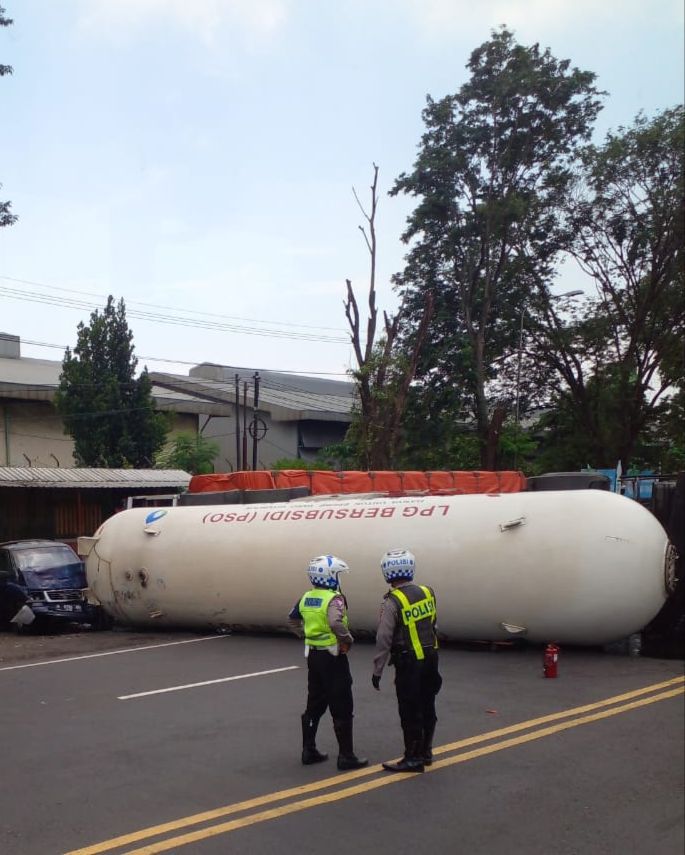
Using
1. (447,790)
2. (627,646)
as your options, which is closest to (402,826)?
(447,790)

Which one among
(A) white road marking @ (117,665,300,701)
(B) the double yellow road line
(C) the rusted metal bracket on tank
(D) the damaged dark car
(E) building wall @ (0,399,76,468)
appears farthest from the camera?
(E) building wall @ (0,399,76,468)

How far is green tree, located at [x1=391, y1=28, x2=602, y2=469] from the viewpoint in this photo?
31094 mm

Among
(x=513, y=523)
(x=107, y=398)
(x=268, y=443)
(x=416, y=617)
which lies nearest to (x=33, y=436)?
(x=107, y=398)

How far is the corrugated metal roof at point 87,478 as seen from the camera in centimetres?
2400

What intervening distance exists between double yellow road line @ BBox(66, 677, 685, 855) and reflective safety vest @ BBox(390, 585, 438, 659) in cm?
102

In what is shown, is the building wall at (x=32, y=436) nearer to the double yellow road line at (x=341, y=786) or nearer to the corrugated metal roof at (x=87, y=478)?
the corrugated metal roof at (x=87, y=478)

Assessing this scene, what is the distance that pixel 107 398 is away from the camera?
2909 centimetres

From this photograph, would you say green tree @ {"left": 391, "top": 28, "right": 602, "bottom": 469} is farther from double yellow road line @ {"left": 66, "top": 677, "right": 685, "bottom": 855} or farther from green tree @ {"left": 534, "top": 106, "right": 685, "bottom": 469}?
double yellow road line @ {"left": 66, "top": 677, "right": 685, "bottom": 855}

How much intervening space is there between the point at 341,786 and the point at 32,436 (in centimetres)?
2735

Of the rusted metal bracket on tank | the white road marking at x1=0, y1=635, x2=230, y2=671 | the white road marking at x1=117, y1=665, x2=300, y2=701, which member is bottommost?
the white road marking at x1=0, y1=635, x2=230, y2=671

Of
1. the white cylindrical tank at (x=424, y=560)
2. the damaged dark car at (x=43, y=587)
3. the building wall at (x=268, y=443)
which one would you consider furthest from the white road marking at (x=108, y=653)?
the building wall at (x=268, y=443)

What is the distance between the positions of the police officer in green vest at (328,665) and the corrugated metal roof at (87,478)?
17473 millimetres

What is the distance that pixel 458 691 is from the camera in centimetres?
1091

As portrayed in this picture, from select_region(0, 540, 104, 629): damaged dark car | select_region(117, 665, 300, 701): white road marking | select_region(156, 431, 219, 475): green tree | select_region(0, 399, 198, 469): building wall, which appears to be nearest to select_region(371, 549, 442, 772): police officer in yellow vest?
select_region(117, 665, 300, 701): white road marking
